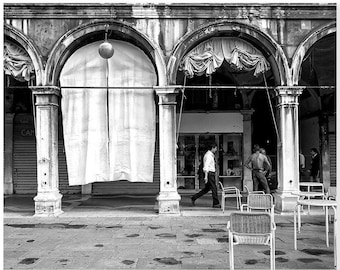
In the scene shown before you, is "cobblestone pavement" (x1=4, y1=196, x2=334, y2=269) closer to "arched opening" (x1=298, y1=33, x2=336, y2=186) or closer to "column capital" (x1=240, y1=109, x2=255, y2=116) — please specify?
"column capital" (x1=240, y1=109, x2=255, y2=116)

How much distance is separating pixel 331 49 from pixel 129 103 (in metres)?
6.48

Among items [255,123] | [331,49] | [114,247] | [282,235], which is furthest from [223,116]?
[114,247]

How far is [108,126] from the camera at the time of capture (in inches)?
459

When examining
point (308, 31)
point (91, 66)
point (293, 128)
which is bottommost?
point (293, 128)

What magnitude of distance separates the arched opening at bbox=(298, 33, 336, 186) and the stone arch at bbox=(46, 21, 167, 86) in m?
5.52

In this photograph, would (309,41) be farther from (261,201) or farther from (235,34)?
(261,201)

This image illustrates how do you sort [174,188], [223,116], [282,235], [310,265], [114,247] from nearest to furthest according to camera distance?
[310,265] < [114,247] < [282,235] < [174,188] < [223,116]

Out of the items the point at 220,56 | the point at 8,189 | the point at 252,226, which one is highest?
the point at 220,56

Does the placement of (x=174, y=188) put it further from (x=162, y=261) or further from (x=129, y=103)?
(x=162, y=261)

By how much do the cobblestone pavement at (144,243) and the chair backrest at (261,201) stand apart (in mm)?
659

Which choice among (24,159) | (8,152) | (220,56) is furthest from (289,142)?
(8,152)

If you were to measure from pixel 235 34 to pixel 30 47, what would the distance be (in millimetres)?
5236

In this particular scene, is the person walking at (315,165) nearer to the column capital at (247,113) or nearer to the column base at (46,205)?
the column capital at (247,113)

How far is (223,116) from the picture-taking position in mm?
16500
